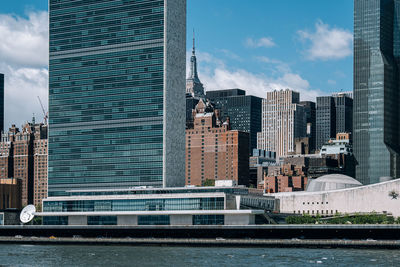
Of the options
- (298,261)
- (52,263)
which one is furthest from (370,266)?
(52,263)

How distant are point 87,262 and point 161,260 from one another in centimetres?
1643

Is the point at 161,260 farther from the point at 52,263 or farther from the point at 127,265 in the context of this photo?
the point at 52,263

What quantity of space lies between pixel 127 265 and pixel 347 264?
46.2 metres

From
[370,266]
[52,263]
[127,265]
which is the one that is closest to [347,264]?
[370,266]

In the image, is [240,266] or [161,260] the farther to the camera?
[161,260]

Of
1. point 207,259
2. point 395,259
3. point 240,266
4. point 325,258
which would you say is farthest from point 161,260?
point 395,259

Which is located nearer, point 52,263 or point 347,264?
point 347,264

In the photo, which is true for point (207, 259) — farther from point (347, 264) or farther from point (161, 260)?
point (347, 264)

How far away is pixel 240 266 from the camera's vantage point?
174 metres

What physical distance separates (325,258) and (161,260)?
36.3 m

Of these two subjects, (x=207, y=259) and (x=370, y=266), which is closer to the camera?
(x=370, y=266)

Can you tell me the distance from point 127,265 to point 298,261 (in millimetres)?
36552

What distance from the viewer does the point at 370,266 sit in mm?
169250

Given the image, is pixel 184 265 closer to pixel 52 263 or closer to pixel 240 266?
pixel 240 266
